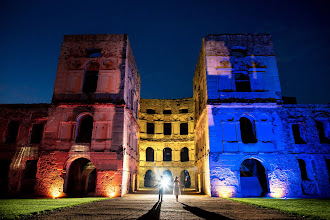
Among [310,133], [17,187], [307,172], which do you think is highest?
[310,133]

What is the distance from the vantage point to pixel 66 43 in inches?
746

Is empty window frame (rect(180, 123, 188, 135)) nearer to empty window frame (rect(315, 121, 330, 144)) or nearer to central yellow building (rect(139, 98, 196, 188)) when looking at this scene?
central yellow building (rect(139, 98, 196, 188))

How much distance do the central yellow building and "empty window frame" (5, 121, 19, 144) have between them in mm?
15469

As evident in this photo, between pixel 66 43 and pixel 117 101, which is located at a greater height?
pixel 66 43

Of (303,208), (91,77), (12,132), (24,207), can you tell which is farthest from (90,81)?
(303,208)

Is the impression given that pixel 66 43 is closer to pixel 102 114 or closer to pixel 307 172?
pixel 102 114

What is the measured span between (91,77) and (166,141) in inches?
607

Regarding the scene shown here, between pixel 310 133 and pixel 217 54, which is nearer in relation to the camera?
pixel 310 133

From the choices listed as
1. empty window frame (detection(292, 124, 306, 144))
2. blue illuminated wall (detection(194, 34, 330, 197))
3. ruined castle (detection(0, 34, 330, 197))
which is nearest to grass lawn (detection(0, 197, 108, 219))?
ruined castle (detection(0, 34, 330, 197))

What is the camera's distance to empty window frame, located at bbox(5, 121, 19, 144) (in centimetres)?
1812

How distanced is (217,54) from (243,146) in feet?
26.2

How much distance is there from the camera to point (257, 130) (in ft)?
53.5

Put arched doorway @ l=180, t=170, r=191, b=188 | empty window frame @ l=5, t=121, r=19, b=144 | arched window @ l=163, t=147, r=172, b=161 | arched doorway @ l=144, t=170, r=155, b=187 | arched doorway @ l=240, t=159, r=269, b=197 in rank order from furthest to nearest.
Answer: arched window @ l=163, t=147, r=172, b=161 < arched doorway @ l=144, t=170, r=155, b=187 < arched doorway @ l=180, t=170, r=191, b=188 < empty window frame @ l=5, t=121, r=19, b=144 < arched doorway @ l=240, t=159, r=269, b=197

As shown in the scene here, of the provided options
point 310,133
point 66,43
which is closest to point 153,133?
point 66,43
